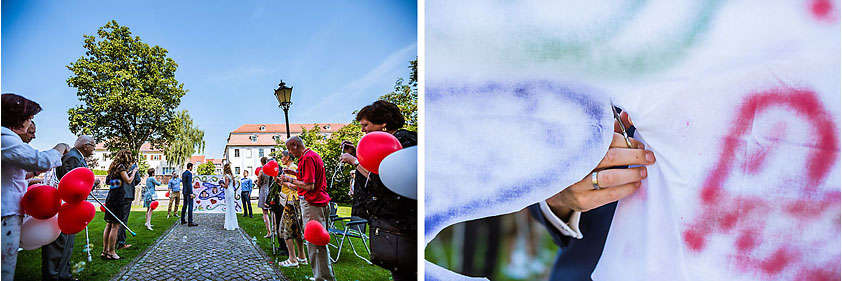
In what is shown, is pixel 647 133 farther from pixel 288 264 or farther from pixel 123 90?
pixel 123 90

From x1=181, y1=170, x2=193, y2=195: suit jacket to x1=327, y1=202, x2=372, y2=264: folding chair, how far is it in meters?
0.96

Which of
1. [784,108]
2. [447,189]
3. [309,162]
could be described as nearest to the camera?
[784,108]

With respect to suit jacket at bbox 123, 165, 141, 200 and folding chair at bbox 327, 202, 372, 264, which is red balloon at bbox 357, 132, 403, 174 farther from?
suit jacket at bbox 123, 165, 141, 200

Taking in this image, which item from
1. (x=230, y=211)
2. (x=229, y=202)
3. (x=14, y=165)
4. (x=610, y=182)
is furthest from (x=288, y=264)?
(x=610, y=182)

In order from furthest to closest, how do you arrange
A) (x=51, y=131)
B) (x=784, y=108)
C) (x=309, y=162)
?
(x=309, y=162) → (x=51, y=131) → (x=784, y=108)

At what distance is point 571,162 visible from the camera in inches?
65.4

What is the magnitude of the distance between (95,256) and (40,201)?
23.6 inches

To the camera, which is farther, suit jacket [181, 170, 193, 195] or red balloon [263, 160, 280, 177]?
red balloon [263, 160, 280, 177]

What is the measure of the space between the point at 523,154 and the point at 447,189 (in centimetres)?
34

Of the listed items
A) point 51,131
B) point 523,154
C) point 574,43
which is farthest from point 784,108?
point 51,131

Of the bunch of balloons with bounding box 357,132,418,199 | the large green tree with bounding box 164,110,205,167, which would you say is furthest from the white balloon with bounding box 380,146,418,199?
the large green tree with bounding box 164,110,205,167

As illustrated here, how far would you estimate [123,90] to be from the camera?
7.60 feet

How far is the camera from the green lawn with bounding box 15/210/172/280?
6.37ft

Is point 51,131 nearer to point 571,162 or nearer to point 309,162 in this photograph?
point 309,162
